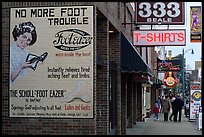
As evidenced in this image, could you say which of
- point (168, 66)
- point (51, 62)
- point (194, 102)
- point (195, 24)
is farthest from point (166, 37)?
point (168, 66)

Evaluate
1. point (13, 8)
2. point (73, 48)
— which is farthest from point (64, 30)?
point (13, 8)

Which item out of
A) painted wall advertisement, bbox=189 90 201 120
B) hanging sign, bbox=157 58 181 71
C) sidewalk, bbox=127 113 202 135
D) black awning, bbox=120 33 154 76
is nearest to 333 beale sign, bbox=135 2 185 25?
black awning, bbox=120 33 154 76

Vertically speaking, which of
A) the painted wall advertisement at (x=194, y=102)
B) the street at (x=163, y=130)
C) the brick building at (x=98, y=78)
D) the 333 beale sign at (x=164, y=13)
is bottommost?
the street at (x=163, y=130)

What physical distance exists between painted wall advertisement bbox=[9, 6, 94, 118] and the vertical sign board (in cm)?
1342

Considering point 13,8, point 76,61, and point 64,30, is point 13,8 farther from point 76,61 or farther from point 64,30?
point 76,61

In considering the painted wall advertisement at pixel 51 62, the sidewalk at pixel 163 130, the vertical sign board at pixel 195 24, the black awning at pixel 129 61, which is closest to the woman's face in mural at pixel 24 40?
the painted wall advertisement at pixel 51 62

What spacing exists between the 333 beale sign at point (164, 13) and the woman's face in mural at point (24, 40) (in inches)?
289

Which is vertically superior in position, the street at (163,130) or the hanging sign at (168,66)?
the hanging sign at (168,66)

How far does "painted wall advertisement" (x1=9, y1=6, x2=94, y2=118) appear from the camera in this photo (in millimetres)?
9766

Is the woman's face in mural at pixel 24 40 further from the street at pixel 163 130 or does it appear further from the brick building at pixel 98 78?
the street at pixel 163 130

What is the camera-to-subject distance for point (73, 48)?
9.84m

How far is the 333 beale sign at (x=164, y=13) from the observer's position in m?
16.4

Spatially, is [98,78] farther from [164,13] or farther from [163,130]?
[163,130]

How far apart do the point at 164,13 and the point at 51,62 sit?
7.67m
